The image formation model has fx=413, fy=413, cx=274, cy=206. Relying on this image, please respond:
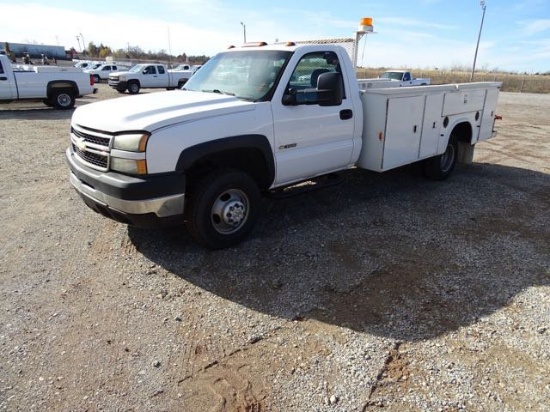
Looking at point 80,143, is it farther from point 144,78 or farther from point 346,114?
point 144,78

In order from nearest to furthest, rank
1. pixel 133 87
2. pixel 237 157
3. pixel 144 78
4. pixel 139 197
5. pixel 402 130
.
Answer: pixel 139 197 → pixel 237 157 → pixel 402 130 → pixel 133 87 → pixel 144 78

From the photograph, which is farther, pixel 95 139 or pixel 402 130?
pixel 402 130

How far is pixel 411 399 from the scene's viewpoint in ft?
8.20

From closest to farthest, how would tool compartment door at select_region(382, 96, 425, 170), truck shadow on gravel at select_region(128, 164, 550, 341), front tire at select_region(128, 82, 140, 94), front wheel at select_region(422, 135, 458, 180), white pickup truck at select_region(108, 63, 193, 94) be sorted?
truck shadow on gravel at select_region(128, 164, 550, 341) → tool compartment door at select_region(382, 96, 425, 170) → front wheel at select_region(422, 135, 458, 180) → white pickup truck at select_region(108, 63, 193, 94) → front tire at select_region(128, 82, 140, 94)

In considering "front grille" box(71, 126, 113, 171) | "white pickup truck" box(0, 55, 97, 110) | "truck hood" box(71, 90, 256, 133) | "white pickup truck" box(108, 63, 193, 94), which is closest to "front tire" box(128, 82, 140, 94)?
"white pickup truck" box(108, 63, 193, 94)

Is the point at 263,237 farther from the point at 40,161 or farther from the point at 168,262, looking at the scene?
the point at 40,161

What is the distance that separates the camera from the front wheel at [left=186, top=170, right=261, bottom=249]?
393 cm

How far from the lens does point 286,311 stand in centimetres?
335

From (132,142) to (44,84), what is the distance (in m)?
14.1

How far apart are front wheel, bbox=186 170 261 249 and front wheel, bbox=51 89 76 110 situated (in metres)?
14.3

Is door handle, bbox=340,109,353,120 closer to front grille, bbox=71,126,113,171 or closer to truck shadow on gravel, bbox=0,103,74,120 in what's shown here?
front grille, bbox=71,126,113,171

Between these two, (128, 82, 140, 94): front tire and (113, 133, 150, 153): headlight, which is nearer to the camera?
(113, 133, 150, 153): headlight

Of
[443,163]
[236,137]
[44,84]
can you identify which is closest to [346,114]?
[236,137]

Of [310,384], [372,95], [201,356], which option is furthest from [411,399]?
[372,95]
